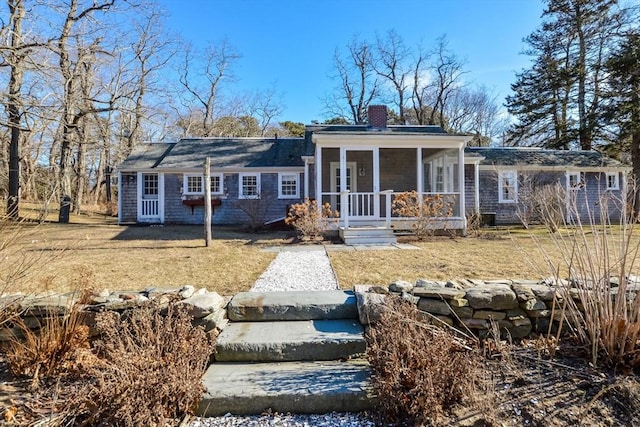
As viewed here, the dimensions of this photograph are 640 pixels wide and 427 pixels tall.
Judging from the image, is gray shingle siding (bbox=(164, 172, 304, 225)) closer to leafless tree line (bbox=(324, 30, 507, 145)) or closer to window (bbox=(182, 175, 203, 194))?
window (bbox=(182, 175, 203, 194))

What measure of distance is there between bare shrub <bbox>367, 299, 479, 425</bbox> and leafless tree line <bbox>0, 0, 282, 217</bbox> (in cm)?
315

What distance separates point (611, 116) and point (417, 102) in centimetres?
1372

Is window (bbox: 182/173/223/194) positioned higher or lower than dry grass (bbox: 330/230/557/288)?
higher

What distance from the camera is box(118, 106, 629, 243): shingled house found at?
14.0 metres

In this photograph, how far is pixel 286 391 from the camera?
257 centimetres

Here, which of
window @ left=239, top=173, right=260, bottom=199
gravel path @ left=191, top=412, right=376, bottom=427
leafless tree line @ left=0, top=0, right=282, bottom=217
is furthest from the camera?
window @ left=239, top=173, right=260, bottom=199

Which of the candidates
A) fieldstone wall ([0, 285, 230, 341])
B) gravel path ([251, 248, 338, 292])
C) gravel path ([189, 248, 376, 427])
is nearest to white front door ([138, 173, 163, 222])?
gravel path ([189, 248, 376, 427])

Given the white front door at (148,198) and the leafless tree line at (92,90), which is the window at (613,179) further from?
the white front door at (148,198)

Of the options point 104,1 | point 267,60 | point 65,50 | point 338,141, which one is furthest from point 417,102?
point 65,50

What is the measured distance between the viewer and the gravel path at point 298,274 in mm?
4730

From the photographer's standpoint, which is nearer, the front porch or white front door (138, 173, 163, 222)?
the front porch

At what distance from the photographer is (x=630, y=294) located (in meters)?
2.98

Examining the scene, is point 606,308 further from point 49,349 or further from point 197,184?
point 197,184

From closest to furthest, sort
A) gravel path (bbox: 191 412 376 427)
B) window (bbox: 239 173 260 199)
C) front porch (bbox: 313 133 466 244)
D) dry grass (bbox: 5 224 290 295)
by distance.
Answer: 1. gravel path (bbox: 191 412 376 427)
2. dry grass (bbox: 5 224 290 295)
3. front porch (bbox: 313 133 466 244)
4. window (bbox: 239 173 260 199)
